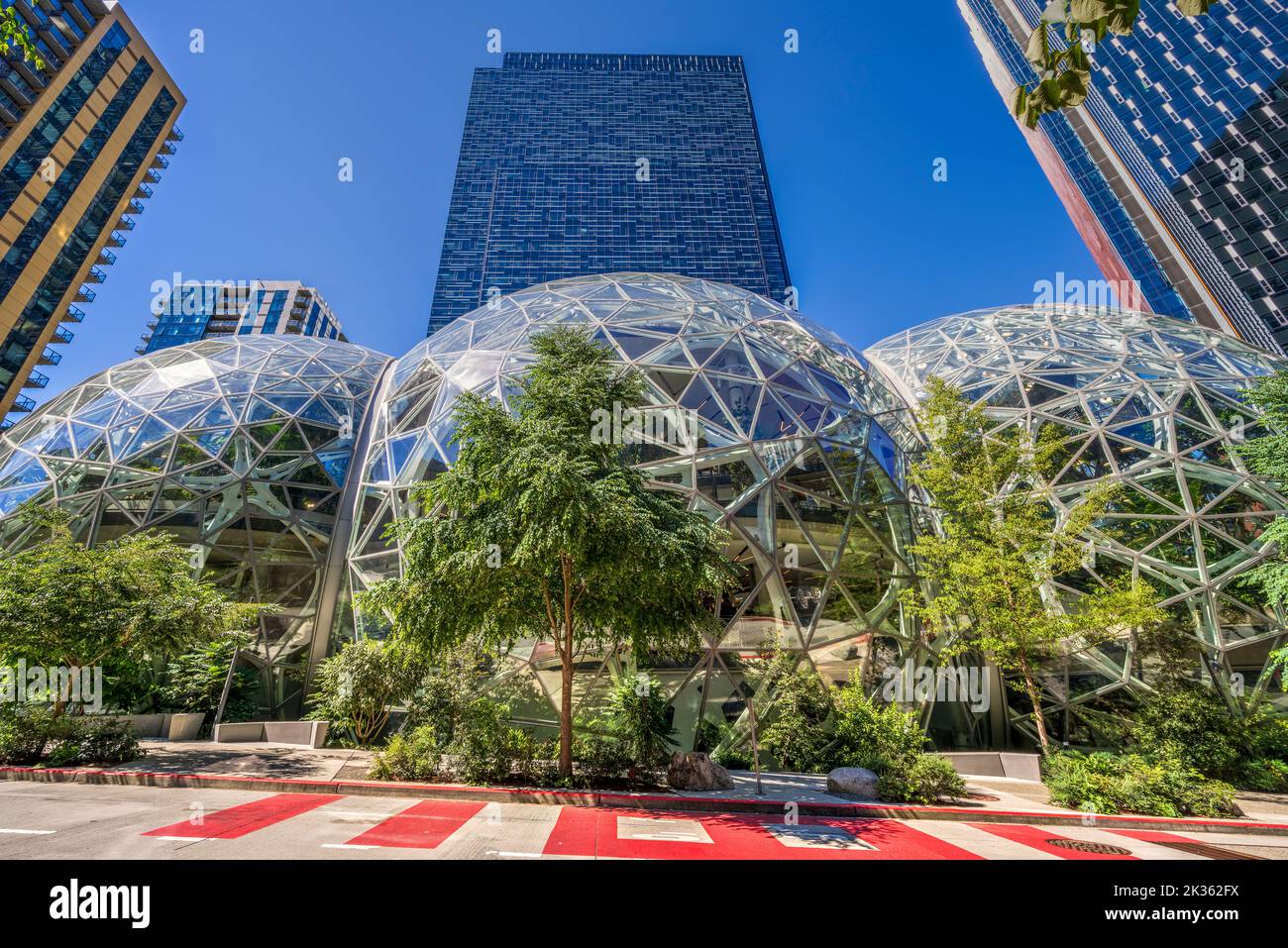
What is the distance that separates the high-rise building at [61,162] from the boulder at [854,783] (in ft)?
187

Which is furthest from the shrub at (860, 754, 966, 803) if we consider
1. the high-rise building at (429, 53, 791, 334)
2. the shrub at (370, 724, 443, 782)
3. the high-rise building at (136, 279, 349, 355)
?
the high-rise building at (136, 279, 349, 355)

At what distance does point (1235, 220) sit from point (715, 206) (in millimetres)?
70647

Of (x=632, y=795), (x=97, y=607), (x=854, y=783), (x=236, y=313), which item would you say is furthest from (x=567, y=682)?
(x=236, y=313)

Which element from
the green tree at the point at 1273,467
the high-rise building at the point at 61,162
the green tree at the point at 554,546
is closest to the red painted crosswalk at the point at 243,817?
the green tree at the point at 554,546

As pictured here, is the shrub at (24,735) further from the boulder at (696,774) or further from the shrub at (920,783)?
the shrub at (920,783)

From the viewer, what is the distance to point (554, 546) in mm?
9250

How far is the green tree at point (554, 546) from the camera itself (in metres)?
9.55

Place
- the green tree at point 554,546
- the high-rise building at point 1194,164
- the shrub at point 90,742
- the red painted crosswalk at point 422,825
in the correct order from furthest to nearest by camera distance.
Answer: the high-rise building at point 1194,164 < the shrub at point 90,742 < the green tree at point 554,546 < the red painted crosswalk at point 422,825

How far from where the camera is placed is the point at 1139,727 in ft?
41.8

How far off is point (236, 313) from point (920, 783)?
126m

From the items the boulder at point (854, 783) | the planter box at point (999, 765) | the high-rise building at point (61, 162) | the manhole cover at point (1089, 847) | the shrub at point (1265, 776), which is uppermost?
the high-rise building at point (61, 162)

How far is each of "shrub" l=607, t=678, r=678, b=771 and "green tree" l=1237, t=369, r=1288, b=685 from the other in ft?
50.6

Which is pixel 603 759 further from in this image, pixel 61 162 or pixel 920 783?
pixel 61 162

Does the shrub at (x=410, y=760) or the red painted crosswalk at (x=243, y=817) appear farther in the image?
the shrub at (x=410, y=760)
